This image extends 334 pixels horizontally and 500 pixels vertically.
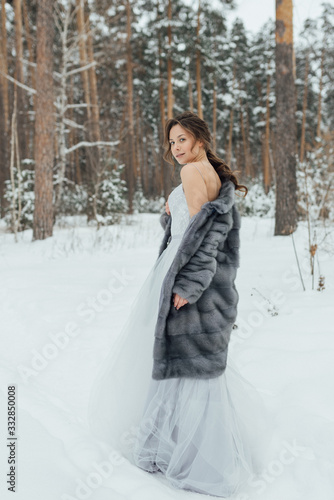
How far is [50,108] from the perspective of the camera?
27.9ft

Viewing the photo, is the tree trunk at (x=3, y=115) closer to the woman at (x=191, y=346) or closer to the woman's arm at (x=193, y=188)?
the woman at (x=191, y=346)

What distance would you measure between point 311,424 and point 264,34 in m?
28.6

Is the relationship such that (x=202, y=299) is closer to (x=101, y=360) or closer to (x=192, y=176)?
(x=192, y=176)

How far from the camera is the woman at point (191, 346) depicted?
6.45 feet

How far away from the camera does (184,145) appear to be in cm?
215

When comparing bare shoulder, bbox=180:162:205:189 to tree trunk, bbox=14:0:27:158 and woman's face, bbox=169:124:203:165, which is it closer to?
woman's face, bbox=169:124:203:165

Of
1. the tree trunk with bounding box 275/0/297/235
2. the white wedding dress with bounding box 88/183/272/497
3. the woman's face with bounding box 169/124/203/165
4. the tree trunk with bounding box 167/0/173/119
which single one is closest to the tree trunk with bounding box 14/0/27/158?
the tree trunk with bounding box 167/0/173/119

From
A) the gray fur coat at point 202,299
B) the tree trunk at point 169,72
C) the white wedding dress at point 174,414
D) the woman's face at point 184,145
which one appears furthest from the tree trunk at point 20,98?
the gray fur coat at point 202,299

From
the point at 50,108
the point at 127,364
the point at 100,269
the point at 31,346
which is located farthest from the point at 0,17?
the point at 127,364

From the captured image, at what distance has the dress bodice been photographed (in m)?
2.14

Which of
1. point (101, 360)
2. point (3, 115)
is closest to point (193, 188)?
point (101, 360)

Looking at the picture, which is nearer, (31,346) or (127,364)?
(127,364)

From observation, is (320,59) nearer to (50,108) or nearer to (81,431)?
(50,108)

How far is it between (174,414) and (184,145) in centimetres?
157
